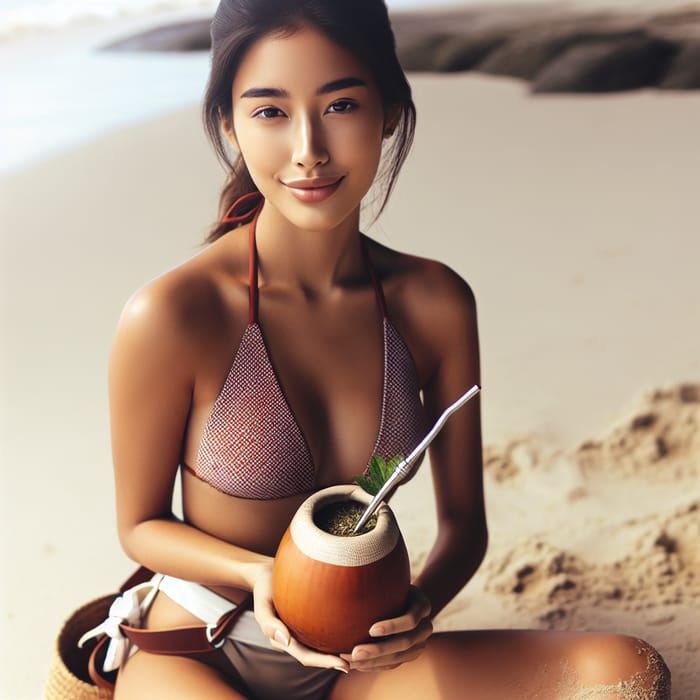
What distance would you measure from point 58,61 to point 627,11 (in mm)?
2681

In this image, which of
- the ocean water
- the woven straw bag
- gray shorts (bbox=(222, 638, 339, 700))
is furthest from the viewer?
the ocean water

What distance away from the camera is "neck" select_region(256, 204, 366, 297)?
4.13ft

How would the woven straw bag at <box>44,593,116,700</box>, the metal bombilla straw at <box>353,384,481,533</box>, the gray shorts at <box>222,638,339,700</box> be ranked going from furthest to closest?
the woven straw bag at <box>44,593,116,700</box> → the gray shorts at <box>222,638,339,700</box> → the metal bombilla straw at <box>353,384,481,533</box>

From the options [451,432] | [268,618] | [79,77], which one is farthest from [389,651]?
[79,77]

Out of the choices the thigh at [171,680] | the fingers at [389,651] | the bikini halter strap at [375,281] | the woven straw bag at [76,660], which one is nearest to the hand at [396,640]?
the fingers at [389,651]

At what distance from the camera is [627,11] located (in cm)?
541

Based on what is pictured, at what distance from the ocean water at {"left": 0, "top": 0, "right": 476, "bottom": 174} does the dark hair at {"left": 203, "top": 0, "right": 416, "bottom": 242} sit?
300 centimetres

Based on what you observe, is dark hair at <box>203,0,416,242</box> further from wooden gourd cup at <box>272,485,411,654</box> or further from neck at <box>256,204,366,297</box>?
wooden gourd cup at <box>272,485,411,654</box>

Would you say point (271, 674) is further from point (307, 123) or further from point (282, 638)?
point (307, 123)

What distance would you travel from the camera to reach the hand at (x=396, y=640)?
3.60 ft

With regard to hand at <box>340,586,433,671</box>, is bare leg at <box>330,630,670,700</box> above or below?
below

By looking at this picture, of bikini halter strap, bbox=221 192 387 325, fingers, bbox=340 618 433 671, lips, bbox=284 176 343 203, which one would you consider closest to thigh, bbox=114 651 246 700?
fingers, bbox=340 618 433 671

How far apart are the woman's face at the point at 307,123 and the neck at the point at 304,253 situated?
0.07 meters

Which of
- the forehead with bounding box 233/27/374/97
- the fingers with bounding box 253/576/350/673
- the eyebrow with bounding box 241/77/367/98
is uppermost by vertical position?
the forehead with bounding box 233/27/374/97
